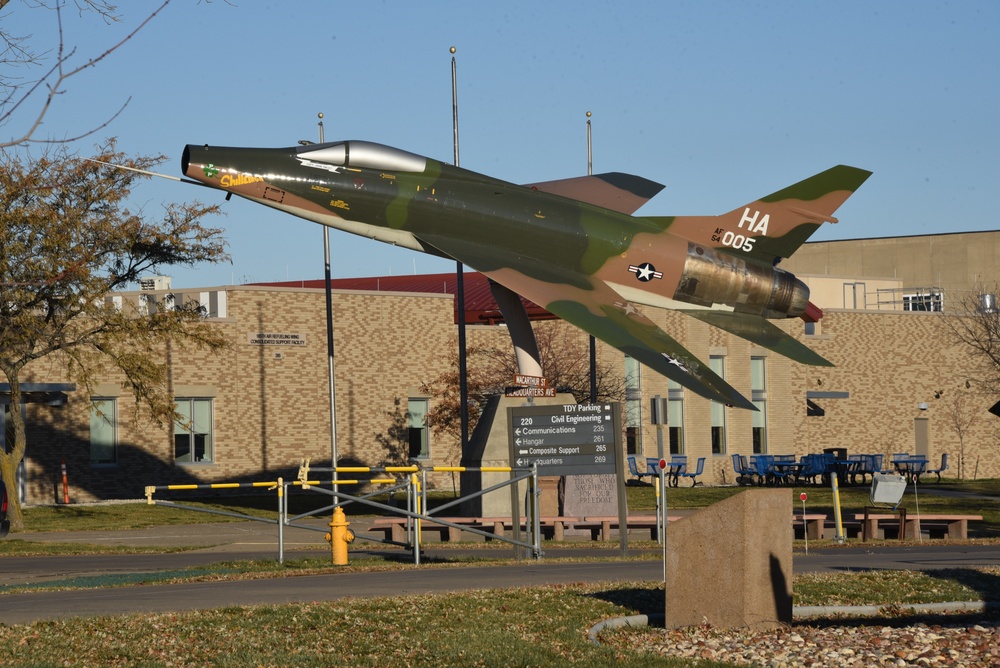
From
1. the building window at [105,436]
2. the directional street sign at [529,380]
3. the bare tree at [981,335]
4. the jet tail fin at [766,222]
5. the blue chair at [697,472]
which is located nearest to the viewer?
the jet tail fin at [766,222]

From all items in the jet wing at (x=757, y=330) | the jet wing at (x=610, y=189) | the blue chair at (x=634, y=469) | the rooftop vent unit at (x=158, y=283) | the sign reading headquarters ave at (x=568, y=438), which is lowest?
the blue chair at (x=634, y=469)

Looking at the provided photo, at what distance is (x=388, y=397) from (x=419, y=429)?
180 centimetres

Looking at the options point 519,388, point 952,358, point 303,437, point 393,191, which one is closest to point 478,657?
point 393,191

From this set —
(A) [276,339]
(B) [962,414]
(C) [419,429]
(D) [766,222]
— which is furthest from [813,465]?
(D) [766,222]

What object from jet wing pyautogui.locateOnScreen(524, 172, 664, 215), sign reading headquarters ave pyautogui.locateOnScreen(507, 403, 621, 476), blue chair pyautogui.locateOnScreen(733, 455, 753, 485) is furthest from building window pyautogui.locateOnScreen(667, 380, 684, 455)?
sign reading headquarters ave pyautogui.locateOnScreen(507, 403, 621, 476)

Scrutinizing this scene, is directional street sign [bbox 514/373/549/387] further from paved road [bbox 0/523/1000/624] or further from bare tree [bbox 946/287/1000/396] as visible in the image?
bare tree [bbox 946/287/1000/396]

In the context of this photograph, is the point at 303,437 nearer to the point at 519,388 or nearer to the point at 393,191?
the point at 519,388

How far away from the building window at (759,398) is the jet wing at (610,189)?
99.9 feet

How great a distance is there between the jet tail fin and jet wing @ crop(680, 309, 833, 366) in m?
1.08

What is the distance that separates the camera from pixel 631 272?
2281 cm

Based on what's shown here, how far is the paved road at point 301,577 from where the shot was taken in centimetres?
1312

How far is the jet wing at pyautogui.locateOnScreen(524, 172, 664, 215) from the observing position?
24.4 m

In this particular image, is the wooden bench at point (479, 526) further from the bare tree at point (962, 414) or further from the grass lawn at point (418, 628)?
the bare tree at point (962, 414)

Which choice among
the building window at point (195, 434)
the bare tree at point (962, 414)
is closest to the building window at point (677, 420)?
the bare tree at point (962, 414)
